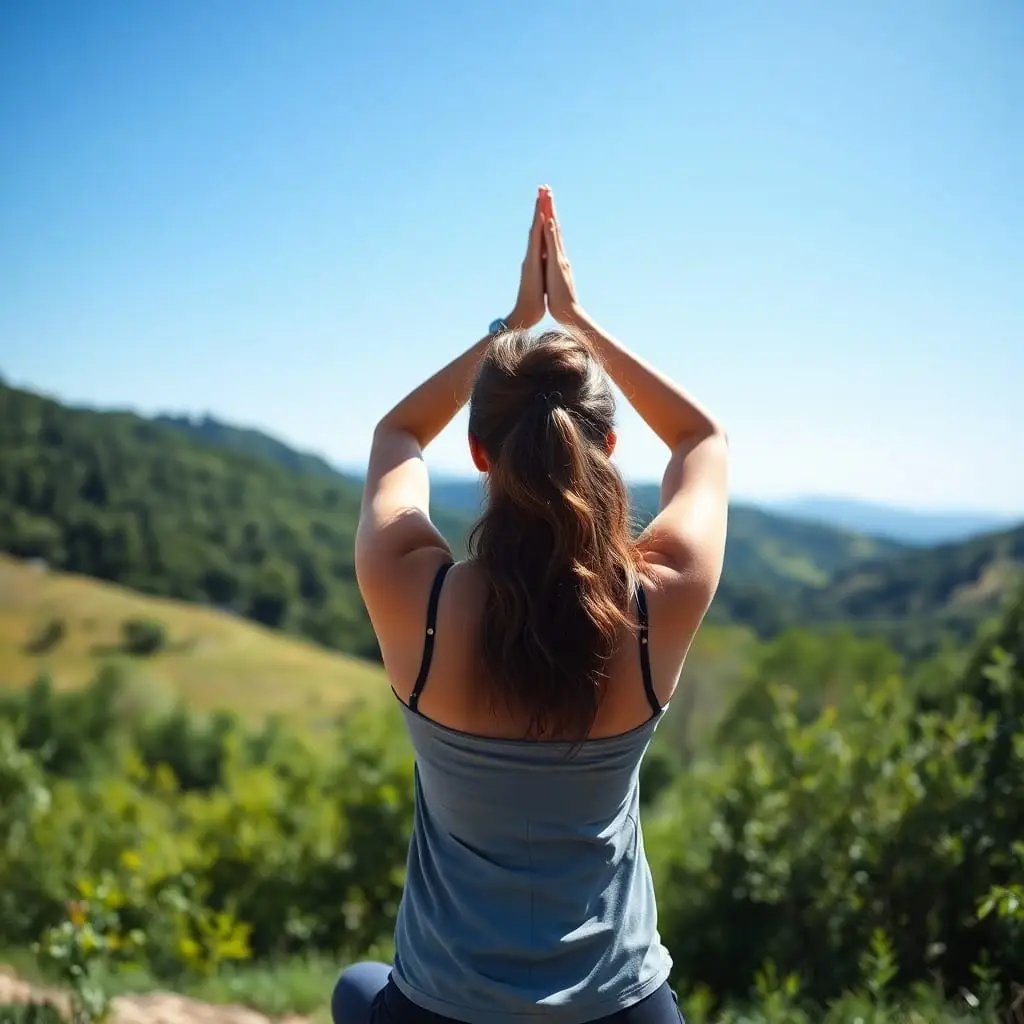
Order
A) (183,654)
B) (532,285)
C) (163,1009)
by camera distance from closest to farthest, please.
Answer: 1. (532,285)
2. (163,1009)
3. (183,654)

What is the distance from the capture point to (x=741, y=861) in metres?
3.94

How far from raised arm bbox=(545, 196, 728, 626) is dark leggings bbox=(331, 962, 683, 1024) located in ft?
1.82

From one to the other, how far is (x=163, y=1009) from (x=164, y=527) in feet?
262

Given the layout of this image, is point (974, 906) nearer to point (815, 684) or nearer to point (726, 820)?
point (726, 820)

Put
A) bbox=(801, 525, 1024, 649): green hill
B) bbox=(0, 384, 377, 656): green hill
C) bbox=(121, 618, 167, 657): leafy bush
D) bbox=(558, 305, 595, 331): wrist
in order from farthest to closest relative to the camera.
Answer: bbox=(801, 525, 1024, 649): green hill → bbox=(0, 384, 377, 656): green hill → bbox=(121, 618, 167, 657): leafy bush → bbox=(558, 305, 595, 331): wrist

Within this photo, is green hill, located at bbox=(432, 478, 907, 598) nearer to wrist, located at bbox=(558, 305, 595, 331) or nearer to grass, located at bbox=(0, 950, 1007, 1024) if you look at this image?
grass, located at bbox=(0, 950, 1007, 1024)

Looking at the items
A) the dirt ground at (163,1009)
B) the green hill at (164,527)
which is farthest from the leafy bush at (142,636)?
the dirt ground at (163,1009)

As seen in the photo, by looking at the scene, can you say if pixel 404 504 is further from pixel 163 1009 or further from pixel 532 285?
pixel 163 1009

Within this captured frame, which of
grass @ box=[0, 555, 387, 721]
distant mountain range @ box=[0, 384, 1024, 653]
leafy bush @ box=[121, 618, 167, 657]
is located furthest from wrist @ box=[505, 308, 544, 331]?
leafy bush @ box=[121, 618, 167, 657]

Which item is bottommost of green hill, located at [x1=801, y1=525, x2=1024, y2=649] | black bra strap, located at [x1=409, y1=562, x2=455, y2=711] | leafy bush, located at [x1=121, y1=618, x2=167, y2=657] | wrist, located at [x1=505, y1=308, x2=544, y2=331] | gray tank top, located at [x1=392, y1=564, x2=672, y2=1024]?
leafy bush, located at [x1=121, y1=618, x2=167, y2=657]

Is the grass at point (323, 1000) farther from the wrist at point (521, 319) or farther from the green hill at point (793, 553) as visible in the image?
the green hill at point (793, 553)

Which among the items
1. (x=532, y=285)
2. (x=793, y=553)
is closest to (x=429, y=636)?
(x=532, y=285)

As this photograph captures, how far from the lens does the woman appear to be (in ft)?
4.15

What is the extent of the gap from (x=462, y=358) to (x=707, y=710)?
21.9 meters
